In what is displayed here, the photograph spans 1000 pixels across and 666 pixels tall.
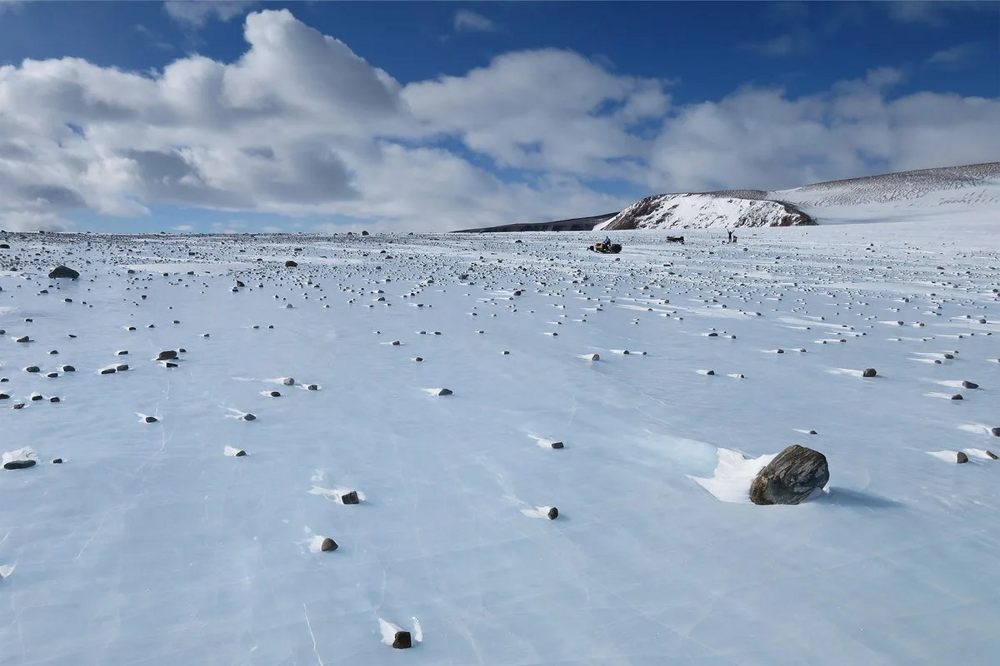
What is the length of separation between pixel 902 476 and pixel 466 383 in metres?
5.35

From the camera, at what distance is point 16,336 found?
10.9 meters

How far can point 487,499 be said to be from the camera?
18.1 feet

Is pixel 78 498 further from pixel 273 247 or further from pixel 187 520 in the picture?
pixel 273 247

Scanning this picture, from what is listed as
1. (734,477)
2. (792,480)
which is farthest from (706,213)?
(792,480)

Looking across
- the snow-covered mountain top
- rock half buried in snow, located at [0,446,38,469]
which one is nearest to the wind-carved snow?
rock half buried in snow, located at [0,446,38,469]

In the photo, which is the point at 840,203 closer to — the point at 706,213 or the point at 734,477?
the point at 706,213

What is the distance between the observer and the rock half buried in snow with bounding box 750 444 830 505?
542 cm

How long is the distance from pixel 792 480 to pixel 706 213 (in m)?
125

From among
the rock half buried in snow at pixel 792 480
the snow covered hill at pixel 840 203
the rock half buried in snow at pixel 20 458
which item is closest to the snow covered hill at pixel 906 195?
the snow covered hill at pixel 840 203

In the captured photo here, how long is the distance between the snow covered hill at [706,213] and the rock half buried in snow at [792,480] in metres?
89.4

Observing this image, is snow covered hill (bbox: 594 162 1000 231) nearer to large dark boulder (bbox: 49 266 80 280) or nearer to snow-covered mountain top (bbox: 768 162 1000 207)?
snow-covered mountain top (bbox: 768 162 1000 207)

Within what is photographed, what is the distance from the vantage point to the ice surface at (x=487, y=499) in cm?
385

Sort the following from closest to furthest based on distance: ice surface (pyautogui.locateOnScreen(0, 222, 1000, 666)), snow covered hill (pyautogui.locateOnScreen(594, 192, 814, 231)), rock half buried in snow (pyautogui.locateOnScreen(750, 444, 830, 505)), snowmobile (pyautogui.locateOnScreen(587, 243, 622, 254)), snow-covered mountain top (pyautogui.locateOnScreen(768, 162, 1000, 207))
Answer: ice surface (pyautogui.locateOnScreen(0, 222, 1000, 666)) < rock half buried in snow (pyautogui.locateOnScreen(750, 444, 830, 505)) < snowmobile (pyautogui.locateOnScreen(587, 243, 622, 254)) < snow covered hill (pyautogui.locateOnScreen(594, 192, 814, 231)) < snow-covered mountain top (pyautogui.locateOnScreen(768, 162, 1000, 207))

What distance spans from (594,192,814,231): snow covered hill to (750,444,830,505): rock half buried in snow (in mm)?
89363
